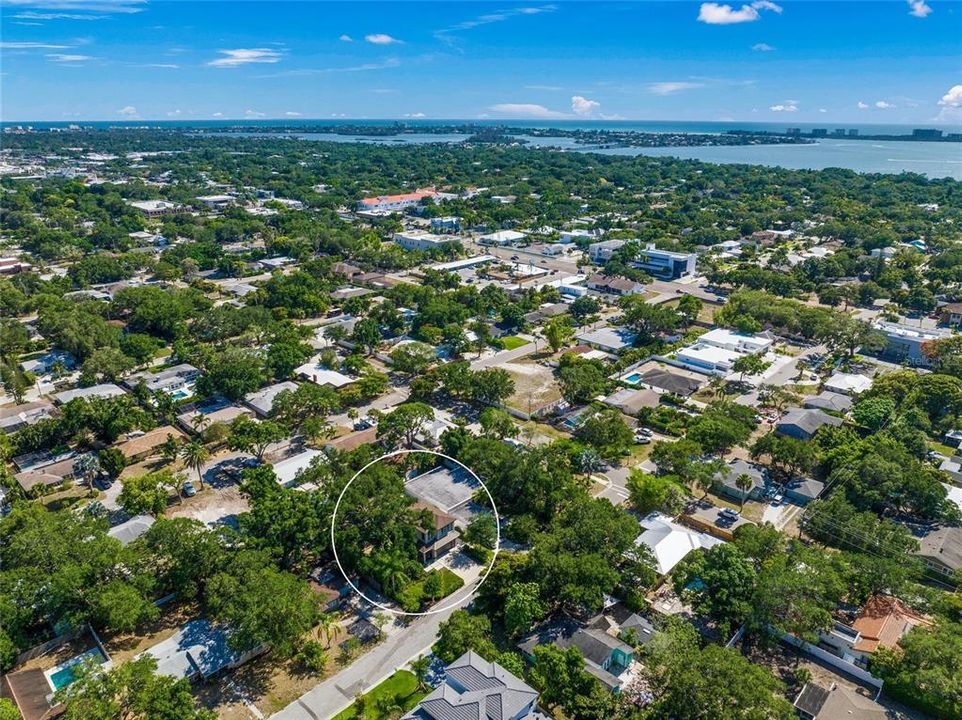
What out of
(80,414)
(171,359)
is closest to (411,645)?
(80,414)

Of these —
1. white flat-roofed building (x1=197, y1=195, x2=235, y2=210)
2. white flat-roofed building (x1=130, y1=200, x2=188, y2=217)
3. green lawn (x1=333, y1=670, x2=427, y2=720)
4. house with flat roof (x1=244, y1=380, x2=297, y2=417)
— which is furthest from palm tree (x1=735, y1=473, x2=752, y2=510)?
white flat-roofed building (x1=130, y1=200, x2=188, y2=217)

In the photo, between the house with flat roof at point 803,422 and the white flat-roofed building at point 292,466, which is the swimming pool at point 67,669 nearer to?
the white flat-roofed building at point 292,466

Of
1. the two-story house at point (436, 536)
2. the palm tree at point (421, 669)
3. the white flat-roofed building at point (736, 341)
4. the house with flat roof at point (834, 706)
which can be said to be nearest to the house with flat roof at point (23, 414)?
the two-story house at point (436, 536)

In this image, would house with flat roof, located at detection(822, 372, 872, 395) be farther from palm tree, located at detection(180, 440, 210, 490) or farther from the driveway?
palm tree, located at detection(180, 440, 210, 490)

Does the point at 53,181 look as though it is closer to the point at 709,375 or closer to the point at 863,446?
the point at 709,375

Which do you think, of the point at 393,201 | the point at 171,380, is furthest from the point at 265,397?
the point at 393,201

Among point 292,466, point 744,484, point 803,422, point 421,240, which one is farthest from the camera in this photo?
point 421,240

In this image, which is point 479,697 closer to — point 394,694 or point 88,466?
point 394,694
